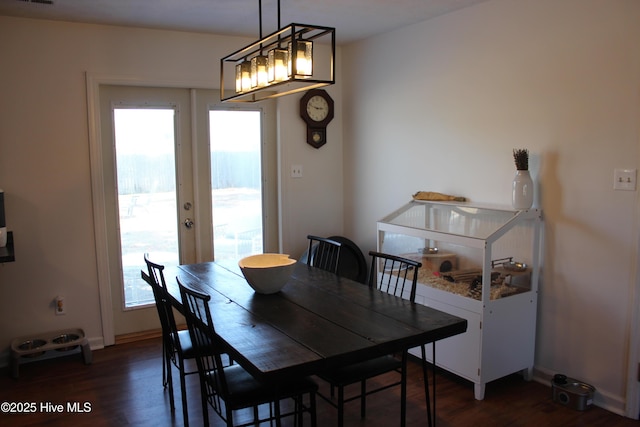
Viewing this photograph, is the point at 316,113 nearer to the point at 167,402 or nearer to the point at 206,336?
the point at 167,402

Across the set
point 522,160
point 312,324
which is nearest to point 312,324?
point 312,324

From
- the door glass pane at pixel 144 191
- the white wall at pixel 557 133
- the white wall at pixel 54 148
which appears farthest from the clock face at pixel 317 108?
the door glass pane at pixel 144 191

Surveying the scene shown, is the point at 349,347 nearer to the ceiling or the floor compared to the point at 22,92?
nearer to the floor

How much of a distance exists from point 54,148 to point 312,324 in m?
2.56

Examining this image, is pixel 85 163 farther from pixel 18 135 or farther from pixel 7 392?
pixel 7 392

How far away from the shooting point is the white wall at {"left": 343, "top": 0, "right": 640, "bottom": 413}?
2832 millimetres

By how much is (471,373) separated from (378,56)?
8.67 ft

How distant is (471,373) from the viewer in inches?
122

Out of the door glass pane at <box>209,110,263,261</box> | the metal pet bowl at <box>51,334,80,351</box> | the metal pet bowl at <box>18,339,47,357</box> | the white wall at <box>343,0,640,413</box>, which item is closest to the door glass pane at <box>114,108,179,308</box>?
the door glass pane at <box>209,110,263,261</box>

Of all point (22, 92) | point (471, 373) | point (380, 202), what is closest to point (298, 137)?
point (380, 202)

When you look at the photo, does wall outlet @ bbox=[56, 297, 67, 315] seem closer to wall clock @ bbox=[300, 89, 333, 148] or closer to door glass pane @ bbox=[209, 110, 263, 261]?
door glass pane @ bbox=[209, 110, 263, 261]

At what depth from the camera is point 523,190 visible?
3111 mm

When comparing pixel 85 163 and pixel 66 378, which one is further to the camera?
pixel 85 163

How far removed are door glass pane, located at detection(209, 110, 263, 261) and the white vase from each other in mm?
2257
